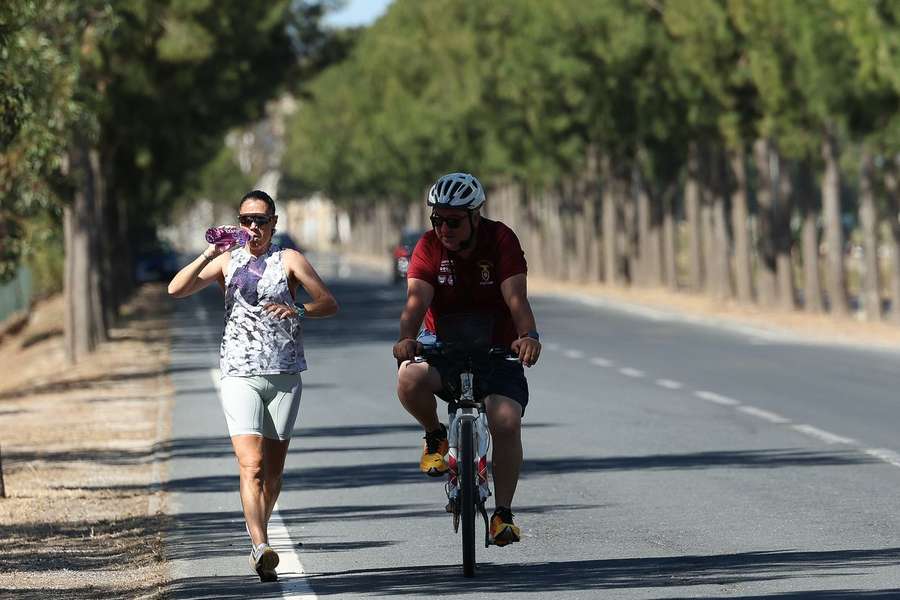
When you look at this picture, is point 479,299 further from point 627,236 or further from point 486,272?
point 627,236

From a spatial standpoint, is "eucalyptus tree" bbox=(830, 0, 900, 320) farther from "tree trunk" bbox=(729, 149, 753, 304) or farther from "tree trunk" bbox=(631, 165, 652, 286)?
"tree trunk" bbox=(631, 165, 652, 286)

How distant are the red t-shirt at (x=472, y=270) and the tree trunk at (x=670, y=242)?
148ft

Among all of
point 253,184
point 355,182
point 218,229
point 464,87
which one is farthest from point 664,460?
point 253,184

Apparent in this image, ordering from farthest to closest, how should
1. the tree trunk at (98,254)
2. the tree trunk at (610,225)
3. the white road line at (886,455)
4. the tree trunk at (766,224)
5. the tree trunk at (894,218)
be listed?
1. the tree trunk at (610,225)
2. the tree trunk at (766,224)
3. the tree trunk at (894,218)
4. the tree trunk at (98,254)
5. the white road line at (886,455)

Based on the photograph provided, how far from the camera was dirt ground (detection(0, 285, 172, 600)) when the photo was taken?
10289 mm

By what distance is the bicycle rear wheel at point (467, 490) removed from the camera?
9.23m

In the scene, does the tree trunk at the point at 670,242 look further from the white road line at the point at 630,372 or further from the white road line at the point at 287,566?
the white road line at the point at 287,566

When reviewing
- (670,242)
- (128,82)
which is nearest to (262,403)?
(128,82)

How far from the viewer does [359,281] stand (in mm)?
76438

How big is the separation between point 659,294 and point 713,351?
79.9 feet

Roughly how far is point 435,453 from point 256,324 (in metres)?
1.10

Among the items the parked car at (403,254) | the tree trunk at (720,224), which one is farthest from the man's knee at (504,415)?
the parked car at (403,254)

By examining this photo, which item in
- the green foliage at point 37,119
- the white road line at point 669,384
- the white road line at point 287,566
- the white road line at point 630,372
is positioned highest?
the green foliage at point 37,119

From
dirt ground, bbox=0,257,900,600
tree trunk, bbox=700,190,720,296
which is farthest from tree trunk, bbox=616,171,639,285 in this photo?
dirt ground, bbox=0,257,900,600
